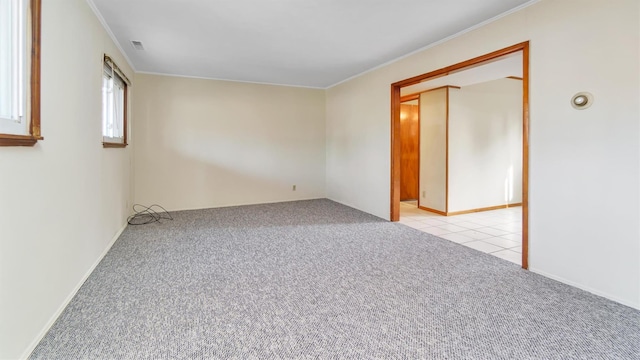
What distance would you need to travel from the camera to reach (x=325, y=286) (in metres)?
2.51

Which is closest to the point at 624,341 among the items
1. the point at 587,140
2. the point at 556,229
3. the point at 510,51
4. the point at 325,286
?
the point at 556,229

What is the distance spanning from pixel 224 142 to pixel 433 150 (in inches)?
151

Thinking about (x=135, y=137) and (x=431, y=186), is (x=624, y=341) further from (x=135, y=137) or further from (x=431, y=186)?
(x=135, y=137)

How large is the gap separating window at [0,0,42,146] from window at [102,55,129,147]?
1595mm

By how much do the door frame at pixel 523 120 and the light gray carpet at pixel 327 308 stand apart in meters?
0.53

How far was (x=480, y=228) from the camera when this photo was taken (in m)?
4.45

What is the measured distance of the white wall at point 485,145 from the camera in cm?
546

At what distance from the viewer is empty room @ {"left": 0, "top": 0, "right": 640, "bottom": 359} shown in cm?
173

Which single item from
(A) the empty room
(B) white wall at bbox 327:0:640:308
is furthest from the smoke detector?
(B) white wall at bbox 327:0:640:308

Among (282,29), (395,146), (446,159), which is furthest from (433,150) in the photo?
(282,29)

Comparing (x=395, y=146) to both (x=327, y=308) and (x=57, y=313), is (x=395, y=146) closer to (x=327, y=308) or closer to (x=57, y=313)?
(x=327, y=308)

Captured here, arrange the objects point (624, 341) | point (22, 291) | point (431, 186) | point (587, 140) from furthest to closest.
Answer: point (431, 186)
point (587, 140)
point (624, 341)
point (22, 291)

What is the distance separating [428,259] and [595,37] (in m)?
2.24

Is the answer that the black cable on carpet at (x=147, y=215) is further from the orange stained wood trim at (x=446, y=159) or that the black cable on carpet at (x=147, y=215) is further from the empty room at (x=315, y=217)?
the orange stained wood trim at (x=446, y=159)
